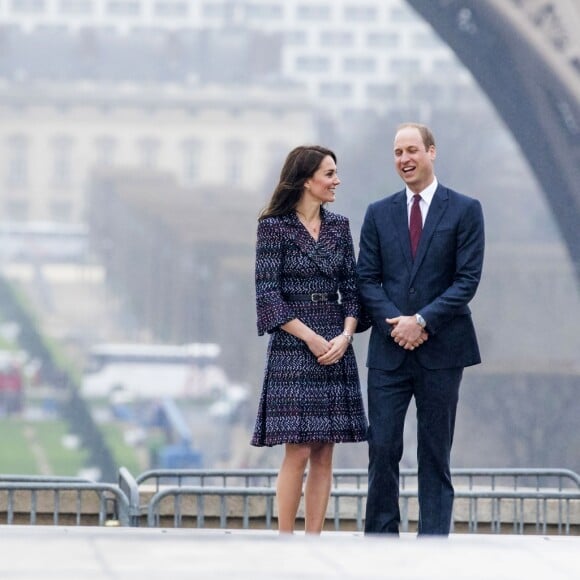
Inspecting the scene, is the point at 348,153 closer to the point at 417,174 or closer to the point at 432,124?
the point at 432,124

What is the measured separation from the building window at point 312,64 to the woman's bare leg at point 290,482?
50.6 meters

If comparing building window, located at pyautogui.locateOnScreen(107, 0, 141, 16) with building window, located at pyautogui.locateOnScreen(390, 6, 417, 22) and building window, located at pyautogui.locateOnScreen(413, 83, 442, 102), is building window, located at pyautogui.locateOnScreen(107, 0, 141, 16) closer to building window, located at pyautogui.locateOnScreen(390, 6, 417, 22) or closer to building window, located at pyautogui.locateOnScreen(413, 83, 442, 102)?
building window, located at pyautogui.locateOnScreen(390, 6, 417, 22)

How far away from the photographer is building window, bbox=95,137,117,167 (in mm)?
52188

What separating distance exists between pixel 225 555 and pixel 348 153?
3877cm

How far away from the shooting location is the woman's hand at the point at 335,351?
3100mm

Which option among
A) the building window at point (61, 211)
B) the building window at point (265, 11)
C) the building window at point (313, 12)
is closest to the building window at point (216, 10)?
the building window at point (265, 11)

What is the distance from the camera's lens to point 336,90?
5134cm

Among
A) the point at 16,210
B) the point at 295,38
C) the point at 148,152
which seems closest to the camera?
the point at 16,210

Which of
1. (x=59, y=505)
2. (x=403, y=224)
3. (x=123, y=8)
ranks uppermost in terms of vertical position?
(x=123, y=8)

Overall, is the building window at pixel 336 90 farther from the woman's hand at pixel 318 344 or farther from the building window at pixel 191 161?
the woman's hand at pixel 318 344

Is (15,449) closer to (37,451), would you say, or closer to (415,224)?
(37,451)

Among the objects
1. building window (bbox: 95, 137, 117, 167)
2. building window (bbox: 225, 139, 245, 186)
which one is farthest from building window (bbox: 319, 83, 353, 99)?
building window (bbox: 95, 137, 117, 167)

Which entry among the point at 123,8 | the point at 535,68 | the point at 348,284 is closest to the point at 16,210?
the point at 123,8

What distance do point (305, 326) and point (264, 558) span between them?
95 centimetres
